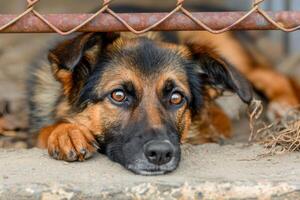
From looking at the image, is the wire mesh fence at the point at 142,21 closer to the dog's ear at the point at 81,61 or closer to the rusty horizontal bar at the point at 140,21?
the rusty horizontal bar at the point at 140,21

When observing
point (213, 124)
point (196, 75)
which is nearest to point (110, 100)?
point (196, 75)

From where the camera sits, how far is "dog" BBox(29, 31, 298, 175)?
4293 millimetres

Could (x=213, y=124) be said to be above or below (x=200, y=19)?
below

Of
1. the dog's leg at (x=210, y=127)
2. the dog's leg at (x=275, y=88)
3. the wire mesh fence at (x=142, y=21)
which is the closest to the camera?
the wire mesh fence at (x=142, y=21)

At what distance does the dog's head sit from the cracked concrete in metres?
0.21

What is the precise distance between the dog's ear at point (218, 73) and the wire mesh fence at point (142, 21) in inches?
24.7

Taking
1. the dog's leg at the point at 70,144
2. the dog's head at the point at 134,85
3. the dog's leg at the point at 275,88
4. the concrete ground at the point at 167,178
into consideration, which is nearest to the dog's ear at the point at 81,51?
the dog's head at the point at 134,85

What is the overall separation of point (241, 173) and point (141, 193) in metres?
0.64

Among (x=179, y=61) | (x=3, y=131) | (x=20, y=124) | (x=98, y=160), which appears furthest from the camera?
(x=20, y=124)

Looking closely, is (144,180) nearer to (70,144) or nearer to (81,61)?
(70,144)

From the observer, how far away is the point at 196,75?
5289 millimetres

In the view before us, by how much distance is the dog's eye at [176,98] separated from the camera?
15.8 feet

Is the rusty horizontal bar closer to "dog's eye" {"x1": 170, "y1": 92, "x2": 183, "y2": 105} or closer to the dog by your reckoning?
the dog

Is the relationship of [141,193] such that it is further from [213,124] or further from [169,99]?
[213,124]
